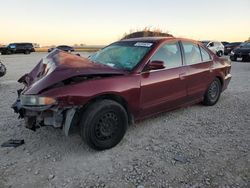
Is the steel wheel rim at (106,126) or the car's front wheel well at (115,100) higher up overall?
the car's front wheel well at (115,100)

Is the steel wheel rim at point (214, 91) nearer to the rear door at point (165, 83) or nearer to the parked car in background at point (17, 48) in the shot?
the rear door at point (165, 83)

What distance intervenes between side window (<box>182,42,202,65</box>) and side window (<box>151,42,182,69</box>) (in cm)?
23

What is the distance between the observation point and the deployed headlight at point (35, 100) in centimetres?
317

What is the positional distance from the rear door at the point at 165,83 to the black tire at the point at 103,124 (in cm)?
53

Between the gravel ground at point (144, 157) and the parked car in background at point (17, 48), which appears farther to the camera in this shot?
the parked car in background at point (17, 48)

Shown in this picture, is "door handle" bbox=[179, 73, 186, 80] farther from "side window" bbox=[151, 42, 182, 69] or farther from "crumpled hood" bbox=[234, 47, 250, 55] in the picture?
"crumpled hood" bbox=[234, 47, 250, 55]

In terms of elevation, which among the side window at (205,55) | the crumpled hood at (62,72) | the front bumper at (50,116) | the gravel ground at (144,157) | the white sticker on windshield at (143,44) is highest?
the white sticker on windshield at (143,44)

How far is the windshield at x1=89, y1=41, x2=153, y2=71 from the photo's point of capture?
4117 mm

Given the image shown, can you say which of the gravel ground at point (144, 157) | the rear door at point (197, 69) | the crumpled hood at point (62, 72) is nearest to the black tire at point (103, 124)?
the gravel ground at point (144, 157)

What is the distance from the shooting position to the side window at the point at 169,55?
4.29 meters

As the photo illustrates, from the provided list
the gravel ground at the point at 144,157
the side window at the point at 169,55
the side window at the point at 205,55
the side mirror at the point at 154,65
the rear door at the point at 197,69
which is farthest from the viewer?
the side window at the point at 205,55

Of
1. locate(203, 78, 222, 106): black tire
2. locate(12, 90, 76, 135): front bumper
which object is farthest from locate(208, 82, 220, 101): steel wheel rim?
locate(12, 90, 76, 135): front bumper

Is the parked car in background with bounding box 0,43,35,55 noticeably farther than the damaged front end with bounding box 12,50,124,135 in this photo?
Yes

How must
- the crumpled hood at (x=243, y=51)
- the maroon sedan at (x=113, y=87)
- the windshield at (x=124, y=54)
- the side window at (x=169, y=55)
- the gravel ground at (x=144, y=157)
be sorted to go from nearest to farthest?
the gravel ground at (x=144, y=157) → the maroon sedan at (x=113, y=87) → the windshield at (x=124, y=54) → the side window at (x=169, y=55) → the crumpled hood at (x=243, y=51)
